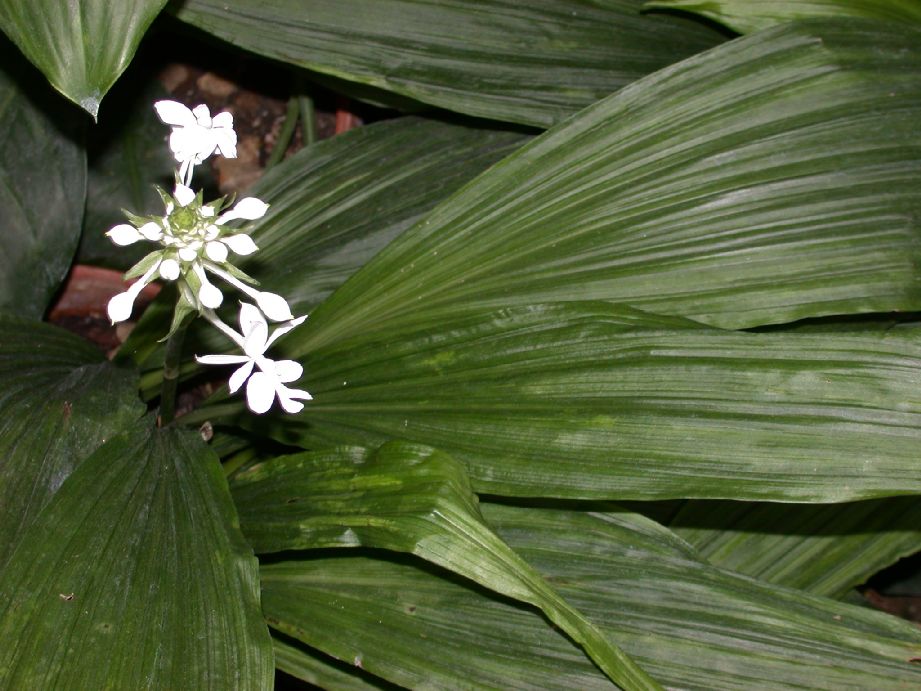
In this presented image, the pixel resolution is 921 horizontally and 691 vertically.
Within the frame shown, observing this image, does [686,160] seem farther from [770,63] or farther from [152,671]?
[152,671]

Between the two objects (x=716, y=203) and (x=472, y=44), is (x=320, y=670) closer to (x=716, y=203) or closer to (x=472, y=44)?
(x=716, y=203)

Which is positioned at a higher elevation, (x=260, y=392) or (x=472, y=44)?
(x=472, y=44)

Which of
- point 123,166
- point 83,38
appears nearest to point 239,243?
point 83,38

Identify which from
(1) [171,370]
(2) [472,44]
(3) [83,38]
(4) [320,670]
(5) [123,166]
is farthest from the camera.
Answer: (5) [123,166]

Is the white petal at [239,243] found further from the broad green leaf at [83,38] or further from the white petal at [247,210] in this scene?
the broad green leaf at [83,38]

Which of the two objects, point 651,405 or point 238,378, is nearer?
point 238,378

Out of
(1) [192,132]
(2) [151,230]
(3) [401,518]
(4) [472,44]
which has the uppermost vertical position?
(4) [472,44]

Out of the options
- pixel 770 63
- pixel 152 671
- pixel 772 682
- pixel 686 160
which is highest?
pixel 770 63

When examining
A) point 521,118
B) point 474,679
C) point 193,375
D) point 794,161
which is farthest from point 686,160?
point 193,375
